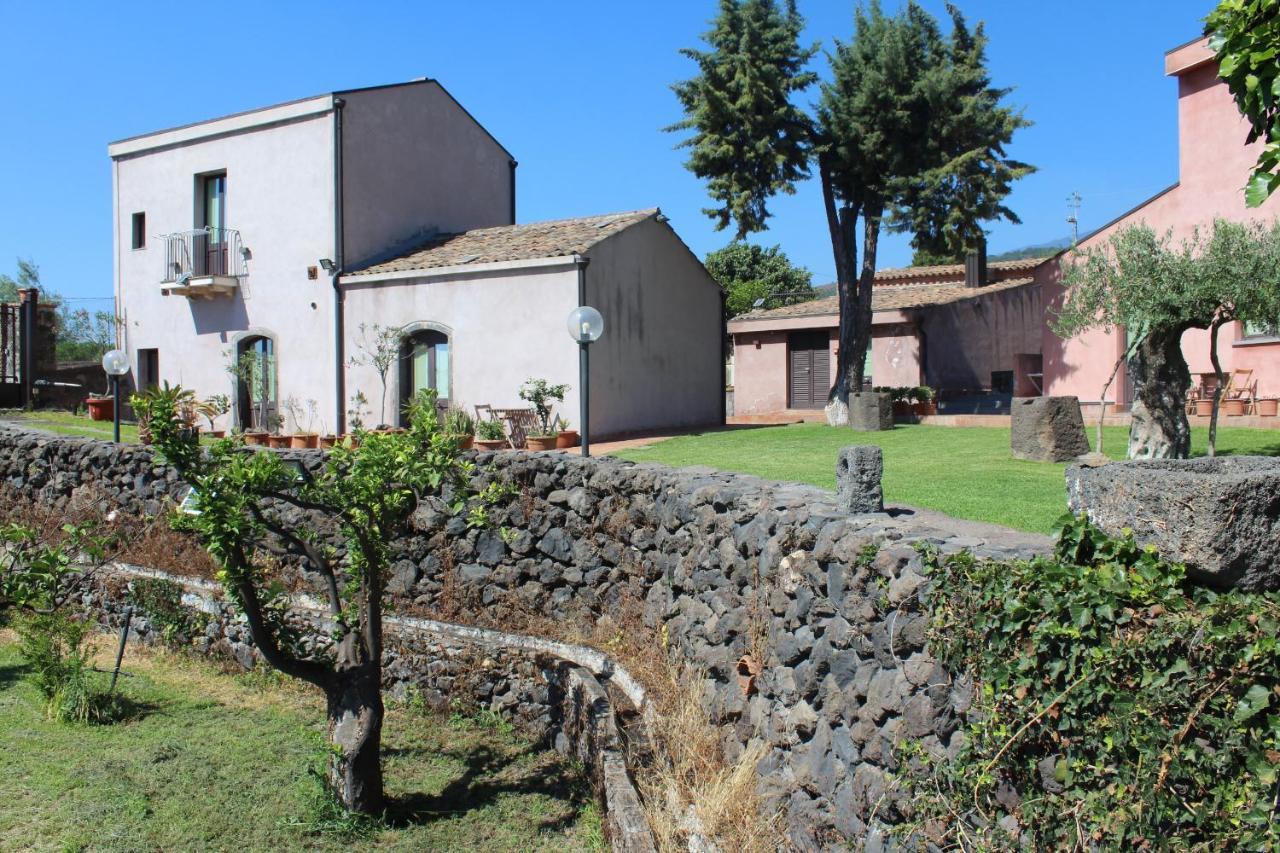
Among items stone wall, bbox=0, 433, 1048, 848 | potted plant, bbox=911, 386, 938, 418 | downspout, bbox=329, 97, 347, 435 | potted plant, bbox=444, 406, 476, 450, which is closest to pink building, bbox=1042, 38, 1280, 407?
potted plant, bbox=911, 386, 938, 418

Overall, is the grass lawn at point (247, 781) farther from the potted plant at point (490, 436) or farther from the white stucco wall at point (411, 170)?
the white stucco wall at point (411, 170)

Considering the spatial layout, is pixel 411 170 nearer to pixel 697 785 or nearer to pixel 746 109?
pixel 746 109

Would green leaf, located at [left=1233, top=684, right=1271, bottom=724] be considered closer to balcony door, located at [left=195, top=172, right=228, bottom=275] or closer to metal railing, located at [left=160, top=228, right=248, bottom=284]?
metal railing, located at [left=160, top=228, right=248, bottom=284]

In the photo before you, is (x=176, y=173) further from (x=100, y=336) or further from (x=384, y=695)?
(x=384, y=695)

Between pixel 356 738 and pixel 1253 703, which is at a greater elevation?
pixel 1253 703

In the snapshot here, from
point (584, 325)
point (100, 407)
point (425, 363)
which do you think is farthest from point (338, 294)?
point (584, 325)

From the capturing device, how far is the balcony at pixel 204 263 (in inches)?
845

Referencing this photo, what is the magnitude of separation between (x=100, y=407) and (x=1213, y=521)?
76.1 ft

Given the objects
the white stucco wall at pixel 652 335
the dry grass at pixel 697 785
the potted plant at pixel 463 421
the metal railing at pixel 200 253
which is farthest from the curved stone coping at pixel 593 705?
the metal railing at pixel 200 253

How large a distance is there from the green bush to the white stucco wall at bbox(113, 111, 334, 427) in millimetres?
18167

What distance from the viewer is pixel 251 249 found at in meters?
21.3

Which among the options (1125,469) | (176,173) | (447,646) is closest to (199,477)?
(447,646)

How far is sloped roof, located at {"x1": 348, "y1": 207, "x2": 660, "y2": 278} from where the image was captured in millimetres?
18672

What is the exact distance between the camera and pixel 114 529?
12.5m
